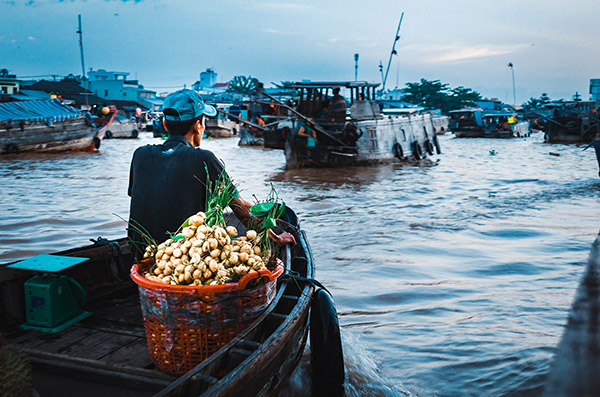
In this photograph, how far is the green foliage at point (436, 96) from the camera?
67.8 m

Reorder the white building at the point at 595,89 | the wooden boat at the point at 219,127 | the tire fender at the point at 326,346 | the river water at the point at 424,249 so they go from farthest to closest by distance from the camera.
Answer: the white building at the point at 595,89 → the wooden boat at the point at 219,127 → the river water at the point at 424,249 → the tire fender at the point at 326,346

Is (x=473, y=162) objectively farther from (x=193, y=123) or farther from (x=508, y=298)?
(x=193, y=123)

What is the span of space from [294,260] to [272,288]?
1.40m

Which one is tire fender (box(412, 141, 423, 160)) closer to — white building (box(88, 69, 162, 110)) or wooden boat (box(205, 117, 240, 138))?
wooden boat (box(205, 117, 240, 138))

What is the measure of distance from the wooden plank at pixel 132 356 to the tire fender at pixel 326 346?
3.96ft

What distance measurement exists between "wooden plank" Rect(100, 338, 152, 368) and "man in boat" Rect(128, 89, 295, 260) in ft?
2.17

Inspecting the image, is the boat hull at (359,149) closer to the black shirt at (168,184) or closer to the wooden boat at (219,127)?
the black shirt at (168,184)

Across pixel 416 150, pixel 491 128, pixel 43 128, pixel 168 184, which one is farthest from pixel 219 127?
pixel 168 184

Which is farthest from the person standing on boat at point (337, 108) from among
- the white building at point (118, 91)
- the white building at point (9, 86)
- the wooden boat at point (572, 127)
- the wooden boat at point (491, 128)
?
the white building at point (118, 91)

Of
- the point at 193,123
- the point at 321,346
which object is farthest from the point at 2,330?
the point at 321,346

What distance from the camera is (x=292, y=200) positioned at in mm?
13297

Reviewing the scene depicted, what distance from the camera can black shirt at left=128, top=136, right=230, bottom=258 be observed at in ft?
9.83

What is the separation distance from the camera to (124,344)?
10.1 feet

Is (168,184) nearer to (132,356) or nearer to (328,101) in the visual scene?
(132,356)
